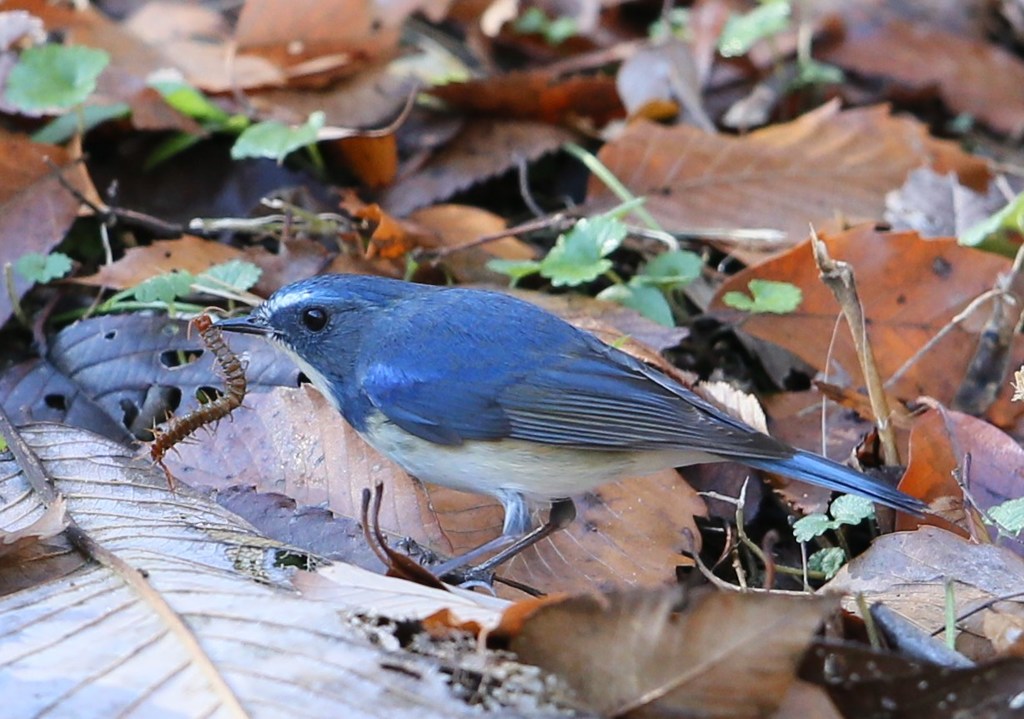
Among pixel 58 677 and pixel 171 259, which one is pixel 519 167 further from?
pixel 58 677

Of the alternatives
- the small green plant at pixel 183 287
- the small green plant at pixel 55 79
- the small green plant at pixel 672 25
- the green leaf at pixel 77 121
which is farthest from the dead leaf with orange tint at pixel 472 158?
the small green plant at pixel 672 25

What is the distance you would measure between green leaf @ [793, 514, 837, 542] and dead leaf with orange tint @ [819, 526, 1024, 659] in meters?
0.15

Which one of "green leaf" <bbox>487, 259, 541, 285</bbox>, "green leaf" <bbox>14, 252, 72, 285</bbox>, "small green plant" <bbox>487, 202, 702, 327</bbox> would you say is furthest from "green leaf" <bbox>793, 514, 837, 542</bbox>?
"green leaf" <bbox>14, 252, 72, 285</bbox>

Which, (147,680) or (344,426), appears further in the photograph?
(344,426)

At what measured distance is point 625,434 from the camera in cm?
369

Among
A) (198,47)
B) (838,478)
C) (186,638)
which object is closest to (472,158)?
(198,47)

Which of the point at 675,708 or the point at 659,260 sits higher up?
the point at 675,708

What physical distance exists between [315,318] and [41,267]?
1.16 meters

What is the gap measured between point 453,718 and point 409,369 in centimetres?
173

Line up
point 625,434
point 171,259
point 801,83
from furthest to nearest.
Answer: point 801,83
point 171,259
point 625,434

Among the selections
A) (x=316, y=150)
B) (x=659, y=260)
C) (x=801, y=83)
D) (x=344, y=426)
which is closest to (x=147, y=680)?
(x=344, y=426)

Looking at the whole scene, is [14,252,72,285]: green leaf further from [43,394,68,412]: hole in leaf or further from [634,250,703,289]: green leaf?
[634,250,703,289]: green leaf

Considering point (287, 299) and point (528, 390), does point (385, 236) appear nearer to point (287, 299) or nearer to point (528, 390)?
point (287, 299)

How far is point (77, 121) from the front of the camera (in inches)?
203
